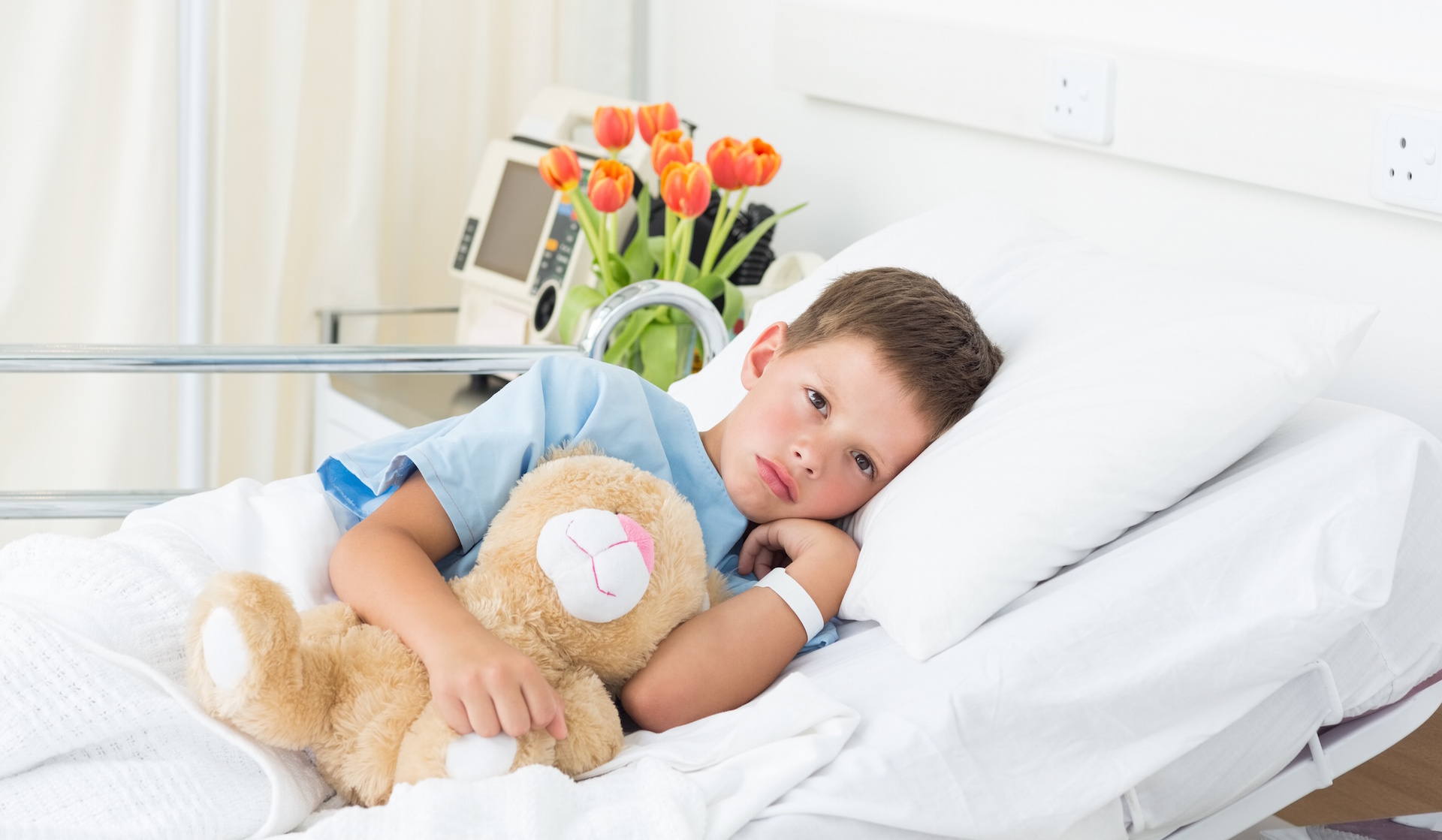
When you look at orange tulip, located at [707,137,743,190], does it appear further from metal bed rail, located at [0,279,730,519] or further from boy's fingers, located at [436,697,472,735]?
boy's fingers, located at [436,697,472,735]

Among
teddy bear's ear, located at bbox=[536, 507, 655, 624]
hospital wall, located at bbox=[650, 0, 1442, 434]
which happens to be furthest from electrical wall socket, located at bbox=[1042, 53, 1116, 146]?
teddy bear's ear, located at bbox=[536, 507, 655, 624]

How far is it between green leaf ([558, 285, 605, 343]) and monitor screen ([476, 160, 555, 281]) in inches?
8.7

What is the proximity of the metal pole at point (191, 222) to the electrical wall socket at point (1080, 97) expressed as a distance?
4.69 feet

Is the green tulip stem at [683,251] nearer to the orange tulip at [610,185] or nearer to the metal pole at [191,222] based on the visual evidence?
the orange tulip at [610,185]

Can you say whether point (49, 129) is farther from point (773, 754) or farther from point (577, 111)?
point (773, 754)

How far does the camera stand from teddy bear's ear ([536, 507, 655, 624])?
2.98ft

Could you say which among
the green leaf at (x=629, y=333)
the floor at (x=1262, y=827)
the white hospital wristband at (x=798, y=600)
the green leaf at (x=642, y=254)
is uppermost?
the green leaf at (x=642, y=254)

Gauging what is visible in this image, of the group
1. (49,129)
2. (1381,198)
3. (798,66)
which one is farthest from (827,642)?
(49,129)

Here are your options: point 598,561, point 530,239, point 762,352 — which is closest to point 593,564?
point 598,561

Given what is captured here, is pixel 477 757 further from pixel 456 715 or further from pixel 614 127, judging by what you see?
pixel 614 127

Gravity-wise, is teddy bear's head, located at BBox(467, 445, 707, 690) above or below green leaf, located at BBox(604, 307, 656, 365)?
below

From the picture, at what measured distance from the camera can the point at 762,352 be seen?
1316mm

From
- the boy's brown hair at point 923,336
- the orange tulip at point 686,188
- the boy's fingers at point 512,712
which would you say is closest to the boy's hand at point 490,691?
the boy's fingers at point 512,712

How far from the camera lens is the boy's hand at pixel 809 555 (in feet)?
3.57
